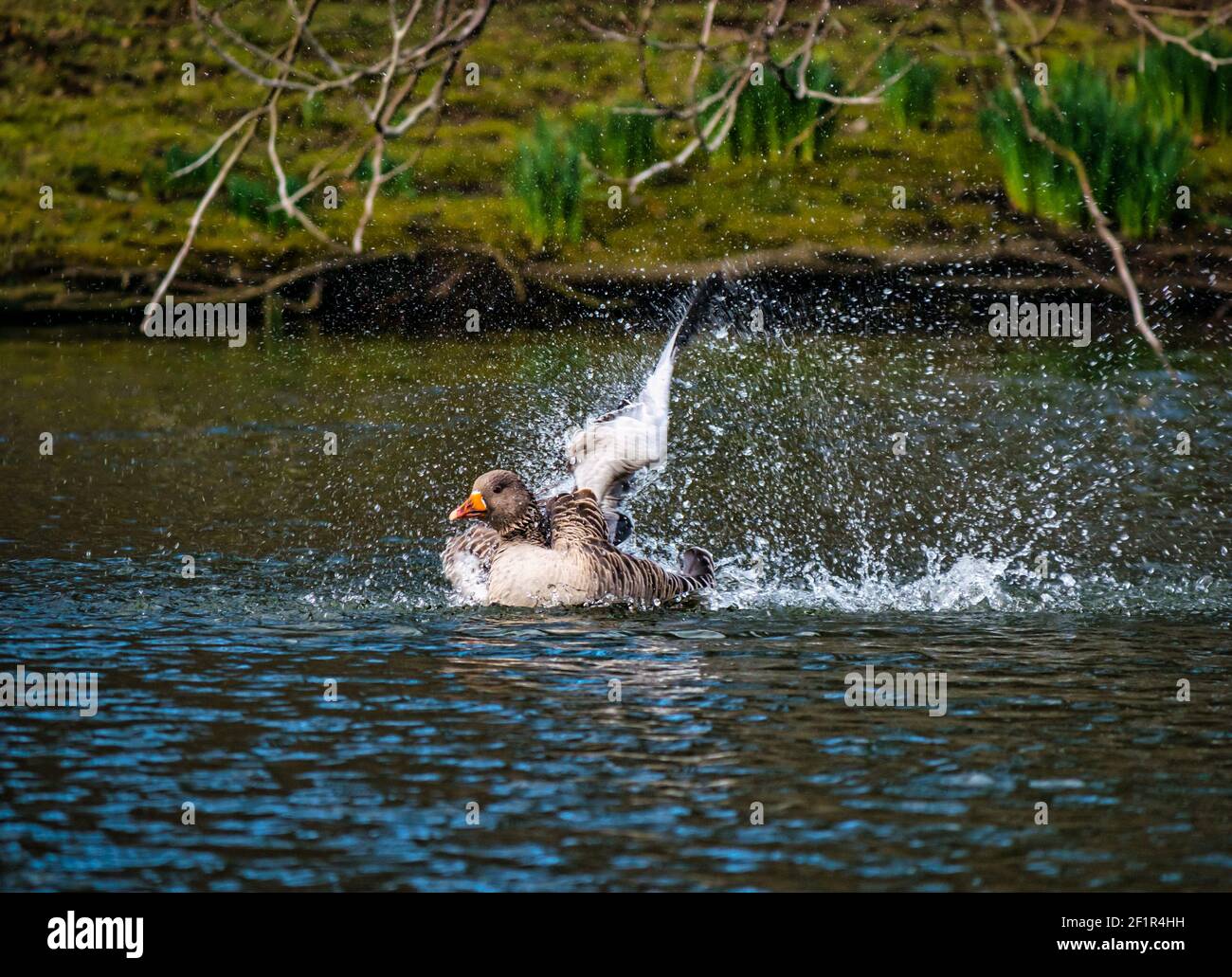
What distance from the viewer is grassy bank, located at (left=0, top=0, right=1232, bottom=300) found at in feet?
57.9

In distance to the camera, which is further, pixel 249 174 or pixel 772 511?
pixel 249 174

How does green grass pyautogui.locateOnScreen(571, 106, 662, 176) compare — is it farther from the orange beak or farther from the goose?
the orange beak

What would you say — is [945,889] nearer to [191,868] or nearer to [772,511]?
[191,868]

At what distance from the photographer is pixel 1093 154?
Result: 1498cm

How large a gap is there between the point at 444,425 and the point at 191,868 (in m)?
8.46

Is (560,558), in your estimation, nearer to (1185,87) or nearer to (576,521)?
(576,521)

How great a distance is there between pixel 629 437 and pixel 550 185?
20.2ft

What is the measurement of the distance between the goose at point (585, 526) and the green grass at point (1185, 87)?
7041 mm

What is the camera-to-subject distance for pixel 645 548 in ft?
37.8

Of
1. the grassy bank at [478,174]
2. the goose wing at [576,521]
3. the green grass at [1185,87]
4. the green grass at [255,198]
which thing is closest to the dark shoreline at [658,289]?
the grassy bank at [478,174]

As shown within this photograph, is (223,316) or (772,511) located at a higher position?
(223,316)

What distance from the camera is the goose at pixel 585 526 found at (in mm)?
9781
